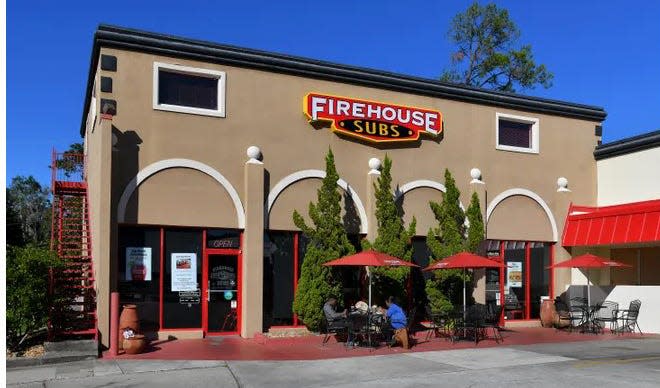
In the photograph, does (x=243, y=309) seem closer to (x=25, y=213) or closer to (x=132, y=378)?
(x=132, y=378)

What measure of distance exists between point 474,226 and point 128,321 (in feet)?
32.3

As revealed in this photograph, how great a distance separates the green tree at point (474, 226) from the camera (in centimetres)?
1911

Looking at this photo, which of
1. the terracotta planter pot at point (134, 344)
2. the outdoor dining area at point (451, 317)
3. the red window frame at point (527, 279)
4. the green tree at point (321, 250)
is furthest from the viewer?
the red window frame at point (527, 279)

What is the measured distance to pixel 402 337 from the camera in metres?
15.4

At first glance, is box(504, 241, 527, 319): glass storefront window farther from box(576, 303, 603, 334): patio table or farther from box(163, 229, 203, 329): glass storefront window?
box(163, 229, 203, 329): glass storefront window

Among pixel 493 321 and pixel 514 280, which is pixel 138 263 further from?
pixel 514 280

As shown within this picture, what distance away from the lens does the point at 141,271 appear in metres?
16.1

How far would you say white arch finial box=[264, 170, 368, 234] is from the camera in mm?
17547

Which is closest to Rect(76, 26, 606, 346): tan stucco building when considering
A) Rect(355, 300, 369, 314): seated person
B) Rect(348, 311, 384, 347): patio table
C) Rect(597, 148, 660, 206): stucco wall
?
Rect(355, 300, 369, 314): seated person

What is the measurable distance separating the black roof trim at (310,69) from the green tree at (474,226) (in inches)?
130

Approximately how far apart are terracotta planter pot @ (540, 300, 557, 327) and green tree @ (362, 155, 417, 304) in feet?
17.5

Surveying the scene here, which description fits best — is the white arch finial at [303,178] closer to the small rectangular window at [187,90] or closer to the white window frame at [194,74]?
the white window frame at [194,74]

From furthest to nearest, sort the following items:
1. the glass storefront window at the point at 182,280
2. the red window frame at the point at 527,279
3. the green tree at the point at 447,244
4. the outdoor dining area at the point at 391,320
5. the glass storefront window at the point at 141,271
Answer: the red window frame at the point at 527,279 → the green tree at the point at 447,244 → the glass storefront window at the point at 182,280 → the glass storefront window at the point at 141,271 → the outdoor dining area at the point at 391,320

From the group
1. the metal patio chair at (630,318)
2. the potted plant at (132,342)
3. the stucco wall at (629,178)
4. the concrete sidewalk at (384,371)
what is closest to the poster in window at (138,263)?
the potted plant at (132,342)
